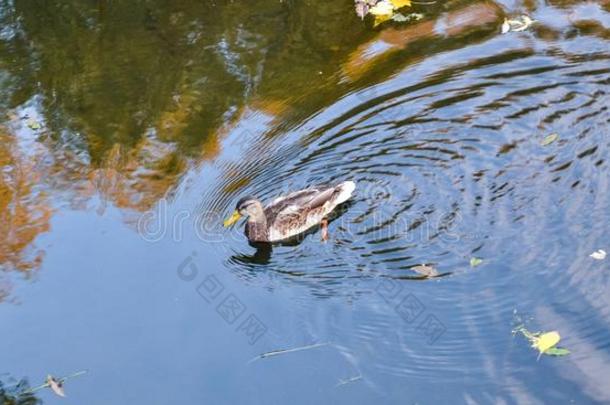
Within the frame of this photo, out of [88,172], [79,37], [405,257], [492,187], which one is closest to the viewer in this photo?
[405,257]

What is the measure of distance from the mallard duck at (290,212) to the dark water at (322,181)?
0.55ft

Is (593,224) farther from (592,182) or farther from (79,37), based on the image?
(79,37)

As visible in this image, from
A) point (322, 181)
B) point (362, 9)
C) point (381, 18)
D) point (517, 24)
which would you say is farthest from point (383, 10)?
point (322, 181)

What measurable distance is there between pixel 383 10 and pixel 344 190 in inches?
160

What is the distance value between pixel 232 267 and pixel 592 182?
3.52 metres

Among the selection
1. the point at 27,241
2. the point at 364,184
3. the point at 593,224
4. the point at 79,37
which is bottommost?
the point at 593,224

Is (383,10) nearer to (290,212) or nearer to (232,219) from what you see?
(290,212)

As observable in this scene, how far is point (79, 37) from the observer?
12.8m

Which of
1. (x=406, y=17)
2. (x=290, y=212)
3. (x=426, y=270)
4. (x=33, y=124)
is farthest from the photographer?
(x=406, y=17)

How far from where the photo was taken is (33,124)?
10938mm

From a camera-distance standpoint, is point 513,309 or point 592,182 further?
point 592,182

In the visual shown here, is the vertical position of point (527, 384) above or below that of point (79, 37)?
below

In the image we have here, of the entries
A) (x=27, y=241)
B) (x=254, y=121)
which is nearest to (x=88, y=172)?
(x=27, y=241)

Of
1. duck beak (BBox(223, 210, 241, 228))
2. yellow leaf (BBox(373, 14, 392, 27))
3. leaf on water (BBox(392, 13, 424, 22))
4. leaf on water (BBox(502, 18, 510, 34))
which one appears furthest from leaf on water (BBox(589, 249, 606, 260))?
yellow leaf (BBox(373, 14, 392, 27))
